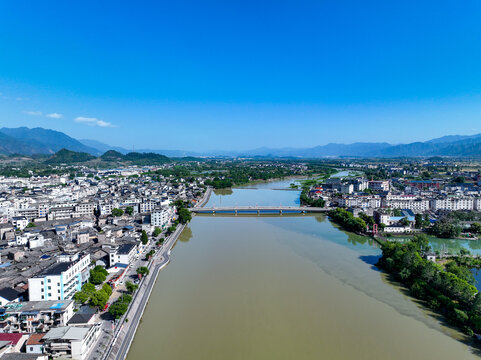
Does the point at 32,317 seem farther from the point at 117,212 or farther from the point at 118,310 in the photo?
the point at 117,212

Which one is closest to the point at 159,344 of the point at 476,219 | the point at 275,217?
the point at 275,217

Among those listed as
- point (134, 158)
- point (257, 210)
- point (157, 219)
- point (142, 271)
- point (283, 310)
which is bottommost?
point (283, 310)

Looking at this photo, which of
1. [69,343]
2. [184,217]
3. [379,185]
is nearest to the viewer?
[69,343]

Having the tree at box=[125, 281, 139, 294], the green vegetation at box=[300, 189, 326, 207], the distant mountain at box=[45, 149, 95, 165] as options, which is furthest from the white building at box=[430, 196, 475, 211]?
the distant mountain at box=[45, 149, 95, 165]

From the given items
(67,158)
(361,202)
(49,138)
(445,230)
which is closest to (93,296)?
→ (445,230)

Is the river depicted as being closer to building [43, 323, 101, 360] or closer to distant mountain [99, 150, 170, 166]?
building [43, 323, 101, 360]

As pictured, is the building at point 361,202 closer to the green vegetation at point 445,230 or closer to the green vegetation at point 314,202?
the green vegetation at point 314,202

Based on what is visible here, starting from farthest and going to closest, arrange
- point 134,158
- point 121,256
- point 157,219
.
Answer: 1. point 134,158
2. point 157,219
3. point 121,256

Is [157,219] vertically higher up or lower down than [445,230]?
higher up
